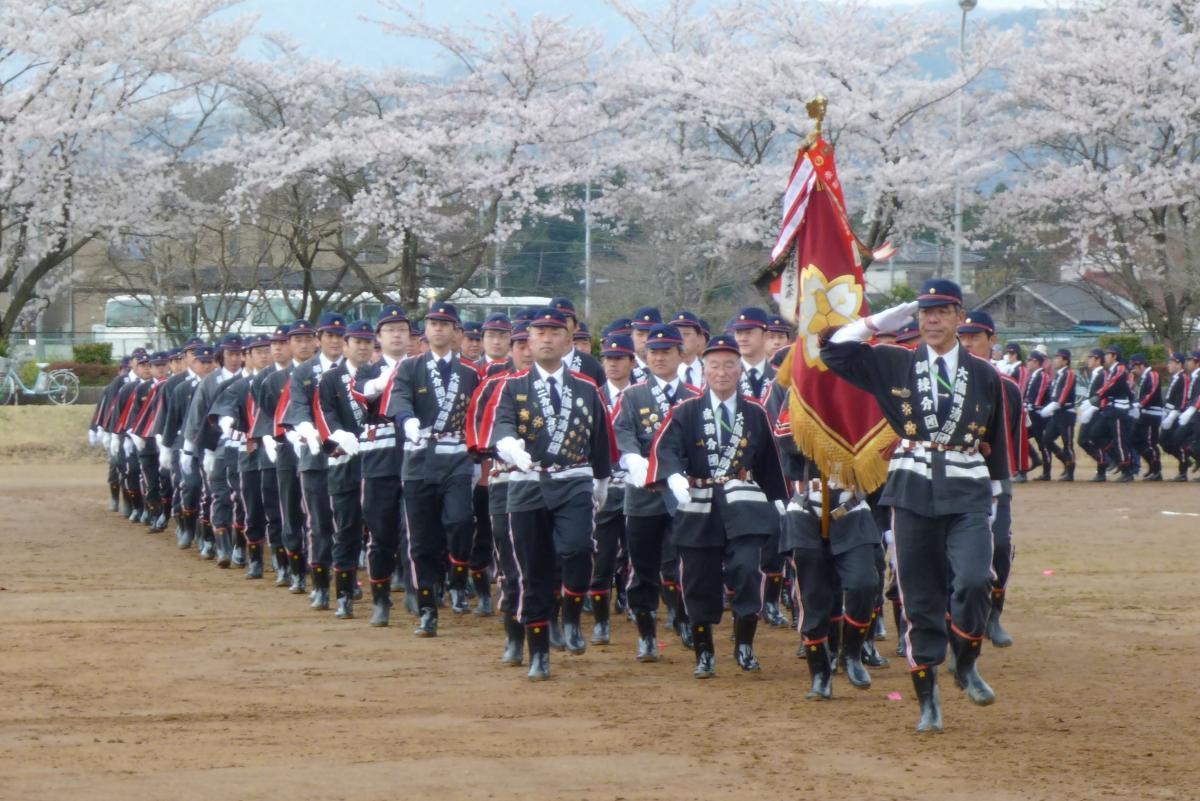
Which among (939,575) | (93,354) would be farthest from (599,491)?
(93,354)

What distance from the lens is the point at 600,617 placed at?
10.7 meters

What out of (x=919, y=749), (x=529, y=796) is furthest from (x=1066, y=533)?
(x=529, y=796)

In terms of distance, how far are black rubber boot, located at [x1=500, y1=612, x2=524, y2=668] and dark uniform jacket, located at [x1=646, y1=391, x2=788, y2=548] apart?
111cm

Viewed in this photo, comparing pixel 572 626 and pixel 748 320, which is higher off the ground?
pixel 748 320

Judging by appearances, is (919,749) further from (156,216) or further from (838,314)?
(156,216)

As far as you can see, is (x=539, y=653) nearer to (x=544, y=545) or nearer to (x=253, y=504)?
(x=544, y=545)

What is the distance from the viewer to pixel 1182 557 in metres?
15.0

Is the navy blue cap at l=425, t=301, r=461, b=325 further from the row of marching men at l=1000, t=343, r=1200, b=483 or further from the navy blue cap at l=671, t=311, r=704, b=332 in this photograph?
the row of marching men at l=1000, t=343, r=1200, b=483

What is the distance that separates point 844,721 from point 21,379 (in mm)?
27580

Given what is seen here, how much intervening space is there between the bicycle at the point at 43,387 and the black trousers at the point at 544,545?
78.9 feet

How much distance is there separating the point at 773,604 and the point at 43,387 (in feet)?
77.2

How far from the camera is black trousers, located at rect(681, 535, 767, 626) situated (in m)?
8.86

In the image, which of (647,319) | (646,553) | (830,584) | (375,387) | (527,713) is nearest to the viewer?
(527,713)

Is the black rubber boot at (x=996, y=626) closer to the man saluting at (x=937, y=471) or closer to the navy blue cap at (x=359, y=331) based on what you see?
the man saluting at (x=937, y=471)
